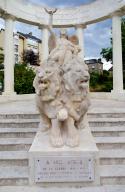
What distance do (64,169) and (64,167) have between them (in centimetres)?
4

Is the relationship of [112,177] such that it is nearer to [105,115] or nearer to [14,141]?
[14,141]

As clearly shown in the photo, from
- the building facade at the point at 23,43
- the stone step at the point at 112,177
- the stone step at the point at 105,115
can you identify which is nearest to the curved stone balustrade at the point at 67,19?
the stone step at the point at 105,115

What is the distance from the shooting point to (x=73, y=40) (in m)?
7.59

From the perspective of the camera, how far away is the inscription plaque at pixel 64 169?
545cm

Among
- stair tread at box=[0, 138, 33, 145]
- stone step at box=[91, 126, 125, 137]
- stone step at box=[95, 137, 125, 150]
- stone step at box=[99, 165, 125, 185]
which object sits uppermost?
stone step at box=[91, 126, 125, 137]

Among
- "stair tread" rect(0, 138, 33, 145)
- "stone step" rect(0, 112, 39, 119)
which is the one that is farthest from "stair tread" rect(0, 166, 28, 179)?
"stone step" rect(0, 112, 39, 119)

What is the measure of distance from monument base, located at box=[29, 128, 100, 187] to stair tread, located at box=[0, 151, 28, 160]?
880 millimetres

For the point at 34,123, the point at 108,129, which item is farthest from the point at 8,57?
the point at 108,129

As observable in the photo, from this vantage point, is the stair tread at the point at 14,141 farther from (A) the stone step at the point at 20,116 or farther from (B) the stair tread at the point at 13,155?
(A) the stone step at the point at 20,116

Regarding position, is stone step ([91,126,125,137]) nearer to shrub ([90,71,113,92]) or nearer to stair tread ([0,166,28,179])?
stair tread ([0,166,28,179])

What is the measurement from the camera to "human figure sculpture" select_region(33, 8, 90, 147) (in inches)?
218

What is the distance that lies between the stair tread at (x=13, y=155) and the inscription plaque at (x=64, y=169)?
93 centimetres

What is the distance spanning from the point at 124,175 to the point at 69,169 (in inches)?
41.0

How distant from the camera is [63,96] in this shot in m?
5.68
